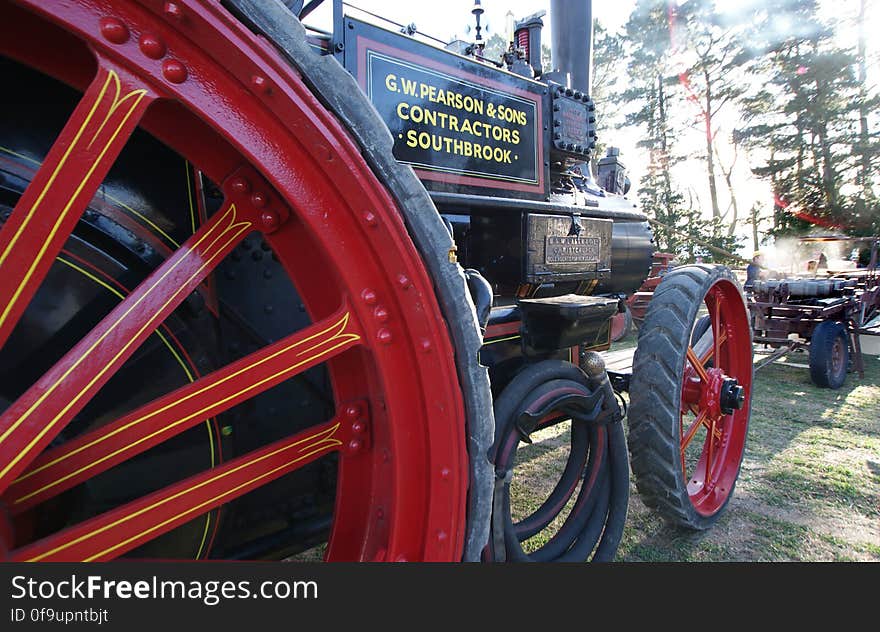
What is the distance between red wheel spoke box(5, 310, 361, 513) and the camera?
98 cm

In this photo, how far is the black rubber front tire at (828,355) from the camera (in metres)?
5.62

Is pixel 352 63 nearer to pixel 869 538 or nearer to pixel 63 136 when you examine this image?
pixel 63 136

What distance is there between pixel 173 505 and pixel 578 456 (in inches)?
57.6

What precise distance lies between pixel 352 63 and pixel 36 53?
2.67 feet

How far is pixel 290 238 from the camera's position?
Answer: 117 centimetres

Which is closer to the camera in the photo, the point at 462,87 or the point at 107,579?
the point at 107,579

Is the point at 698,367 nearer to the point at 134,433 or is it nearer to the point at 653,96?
the point at 134,433

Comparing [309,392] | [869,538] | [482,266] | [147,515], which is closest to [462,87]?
[482,266]

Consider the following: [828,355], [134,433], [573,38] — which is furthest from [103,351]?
[828,355]

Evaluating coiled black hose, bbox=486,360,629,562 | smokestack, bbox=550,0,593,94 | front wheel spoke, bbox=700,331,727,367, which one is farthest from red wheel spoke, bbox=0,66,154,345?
front wheel spoke, bbox=700,331,727,367

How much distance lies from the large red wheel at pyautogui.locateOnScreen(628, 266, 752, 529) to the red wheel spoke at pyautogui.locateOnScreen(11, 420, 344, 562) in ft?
4.92

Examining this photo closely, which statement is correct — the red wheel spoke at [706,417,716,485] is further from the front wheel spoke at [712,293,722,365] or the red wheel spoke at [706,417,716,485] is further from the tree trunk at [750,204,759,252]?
the tree trunk at [750,204,759,252]

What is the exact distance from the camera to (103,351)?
921 millimetres

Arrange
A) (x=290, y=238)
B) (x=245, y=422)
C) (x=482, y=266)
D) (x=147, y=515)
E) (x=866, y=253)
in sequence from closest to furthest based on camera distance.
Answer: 1. (x=147, y=515)
2. (x=290, y=238)
3. (x=245, y=422)
4. (x=482, y=266)
5. (x=866, y=253)
